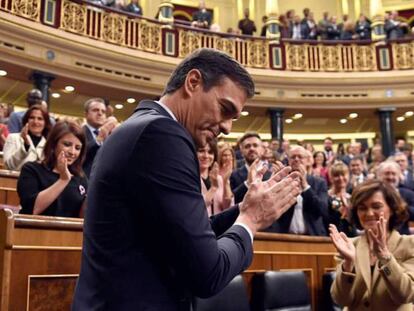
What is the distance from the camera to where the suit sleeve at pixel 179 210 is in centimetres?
78

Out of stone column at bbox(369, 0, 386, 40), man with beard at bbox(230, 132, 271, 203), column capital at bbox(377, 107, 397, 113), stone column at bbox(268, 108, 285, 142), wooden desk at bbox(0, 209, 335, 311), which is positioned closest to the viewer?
wooden desk at bbox(0, 209, 335, 311)

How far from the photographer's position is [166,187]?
784mm

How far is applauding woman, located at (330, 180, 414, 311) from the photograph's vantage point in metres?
1.64

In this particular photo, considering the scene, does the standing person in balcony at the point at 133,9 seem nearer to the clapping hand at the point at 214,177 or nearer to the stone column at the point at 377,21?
the stone column at the point at 377,21

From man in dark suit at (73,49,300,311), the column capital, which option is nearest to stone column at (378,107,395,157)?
the column capital

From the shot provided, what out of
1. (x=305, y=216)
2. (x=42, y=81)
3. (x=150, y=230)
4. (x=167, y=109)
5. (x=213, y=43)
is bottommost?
(x=150, y=230)

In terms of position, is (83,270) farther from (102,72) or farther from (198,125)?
(102,72)

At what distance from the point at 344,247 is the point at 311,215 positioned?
1.22 metres

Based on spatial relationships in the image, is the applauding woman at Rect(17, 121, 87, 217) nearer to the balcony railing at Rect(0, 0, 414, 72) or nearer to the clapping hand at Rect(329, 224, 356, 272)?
the clapping hand at Rect(329, 224, 356, 272)

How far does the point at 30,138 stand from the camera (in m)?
2.91

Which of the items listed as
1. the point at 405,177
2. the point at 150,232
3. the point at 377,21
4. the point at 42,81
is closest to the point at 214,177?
the point at 150,232

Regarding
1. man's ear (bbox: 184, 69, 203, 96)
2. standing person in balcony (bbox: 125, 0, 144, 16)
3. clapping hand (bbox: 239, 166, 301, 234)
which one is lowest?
clapping hand (bbox: 239, 166, 301, 234)

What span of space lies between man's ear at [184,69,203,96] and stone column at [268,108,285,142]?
8173 millimetres

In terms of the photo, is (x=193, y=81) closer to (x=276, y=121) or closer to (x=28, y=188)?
(x=28, y=188)
